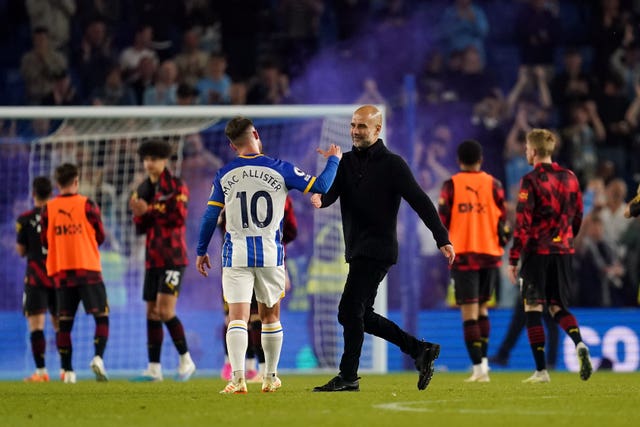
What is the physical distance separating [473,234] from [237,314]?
3242 millimetres

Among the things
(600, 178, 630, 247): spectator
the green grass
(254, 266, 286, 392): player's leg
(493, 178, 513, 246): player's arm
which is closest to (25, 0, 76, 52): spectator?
(600, 178, 630, 247): spectator

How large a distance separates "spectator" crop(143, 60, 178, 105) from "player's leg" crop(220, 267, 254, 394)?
9.79 meters

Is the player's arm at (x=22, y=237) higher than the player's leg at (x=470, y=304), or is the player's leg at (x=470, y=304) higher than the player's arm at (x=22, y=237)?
the player's arm at (x=22, y=237)

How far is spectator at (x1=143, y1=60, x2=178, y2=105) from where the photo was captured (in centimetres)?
1775

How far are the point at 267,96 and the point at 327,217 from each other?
439 centimetres

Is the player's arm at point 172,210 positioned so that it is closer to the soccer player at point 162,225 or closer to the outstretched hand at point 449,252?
the soccer player at point 162,225

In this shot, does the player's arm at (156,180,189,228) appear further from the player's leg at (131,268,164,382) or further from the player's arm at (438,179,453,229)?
the player's arm at (438,179,453,229)

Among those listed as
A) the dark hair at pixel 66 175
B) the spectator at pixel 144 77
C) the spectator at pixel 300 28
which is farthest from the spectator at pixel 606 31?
the dark hair at pixel 66 175

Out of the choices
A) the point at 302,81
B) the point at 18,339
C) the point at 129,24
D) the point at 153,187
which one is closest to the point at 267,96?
the point at 302,81

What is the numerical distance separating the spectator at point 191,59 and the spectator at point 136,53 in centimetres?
40

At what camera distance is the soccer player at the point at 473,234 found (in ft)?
35.3

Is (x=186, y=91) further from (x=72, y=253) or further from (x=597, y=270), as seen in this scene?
(x=72, y=253)

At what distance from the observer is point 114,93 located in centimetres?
1791

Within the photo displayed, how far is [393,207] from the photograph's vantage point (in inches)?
323
